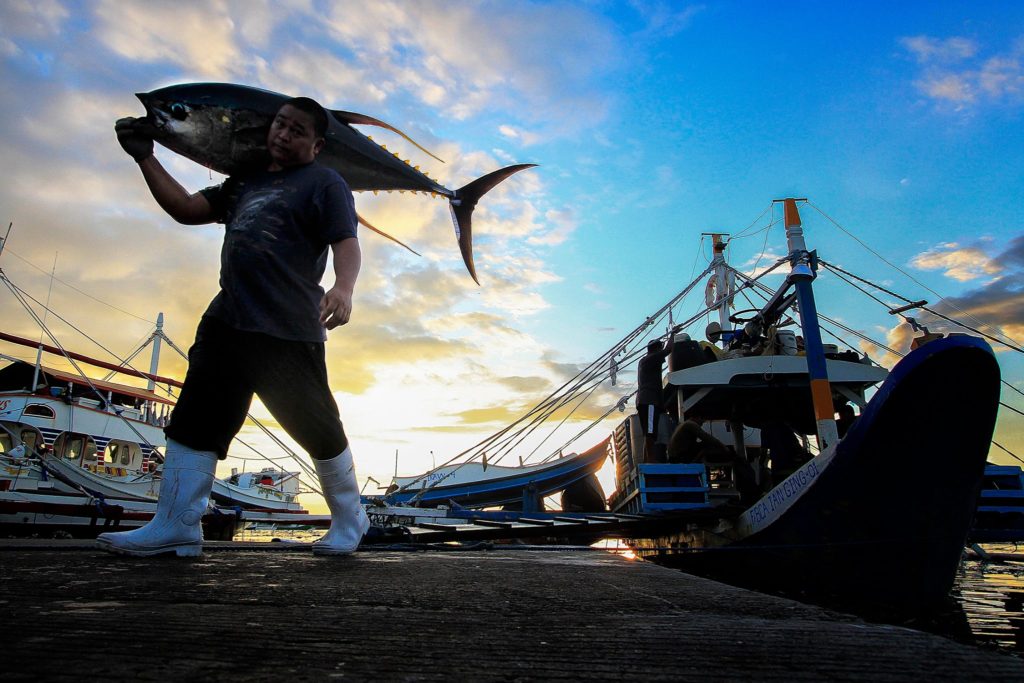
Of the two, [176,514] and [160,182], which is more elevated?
[160,182]

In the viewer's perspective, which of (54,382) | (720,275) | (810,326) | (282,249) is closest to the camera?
(282,249)

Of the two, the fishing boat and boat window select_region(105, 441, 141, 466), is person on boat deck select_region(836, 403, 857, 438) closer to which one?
the fishing boat

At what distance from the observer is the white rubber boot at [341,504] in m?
2.66

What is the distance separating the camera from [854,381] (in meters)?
8.14

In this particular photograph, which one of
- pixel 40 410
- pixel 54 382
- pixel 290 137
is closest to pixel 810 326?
pixel 290 137

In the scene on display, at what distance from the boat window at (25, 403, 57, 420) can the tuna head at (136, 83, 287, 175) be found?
715 inches

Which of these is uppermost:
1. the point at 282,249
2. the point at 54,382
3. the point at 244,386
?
the point at 54,382

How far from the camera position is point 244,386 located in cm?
255

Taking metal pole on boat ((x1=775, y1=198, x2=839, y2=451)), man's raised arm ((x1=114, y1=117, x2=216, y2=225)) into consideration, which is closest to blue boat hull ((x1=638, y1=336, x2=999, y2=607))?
metal pole on boat ((x1=775, y1=198, x2=839, y2=451))

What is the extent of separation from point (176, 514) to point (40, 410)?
1872 cm

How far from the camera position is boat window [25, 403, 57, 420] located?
1605 cm

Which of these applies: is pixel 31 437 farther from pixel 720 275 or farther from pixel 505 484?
pixel 720 275

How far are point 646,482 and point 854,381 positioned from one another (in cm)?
388

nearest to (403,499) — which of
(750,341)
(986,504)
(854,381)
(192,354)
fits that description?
(750,341)
